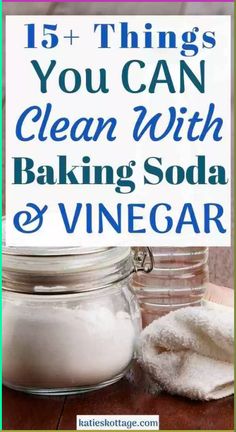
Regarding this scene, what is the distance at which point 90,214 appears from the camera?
62cm

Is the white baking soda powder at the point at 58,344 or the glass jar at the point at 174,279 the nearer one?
the white baking soda powder at the point at 58,344

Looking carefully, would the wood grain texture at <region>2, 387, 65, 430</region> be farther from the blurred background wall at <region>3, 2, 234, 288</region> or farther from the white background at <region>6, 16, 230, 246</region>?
the blurred background wall at <region>3, 2, 234, 288</region>

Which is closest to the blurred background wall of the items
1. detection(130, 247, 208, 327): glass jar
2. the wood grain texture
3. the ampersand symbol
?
→ detection(130, 247, 208, 327): glass jar

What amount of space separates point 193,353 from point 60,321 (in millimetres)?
112

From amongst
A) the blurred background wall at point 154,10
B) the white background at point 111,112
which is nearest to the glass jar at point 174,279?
the blurred background wall at point 154,10

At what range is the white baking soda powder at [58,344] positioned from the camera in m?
0.54

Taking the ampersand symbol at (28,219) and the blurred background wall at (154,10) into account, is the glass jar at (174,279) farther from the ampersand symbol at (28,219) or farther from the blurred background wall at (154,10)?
the ampersand symbol at (28,219)

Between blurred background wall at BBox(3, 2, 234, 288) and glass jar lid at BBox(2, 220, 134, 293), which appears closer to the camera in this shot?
glass jar lid at BBox(2, 220, 134, 293)

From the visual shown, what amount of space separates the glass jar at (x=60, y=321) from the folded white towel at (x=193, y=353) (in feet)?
0.11

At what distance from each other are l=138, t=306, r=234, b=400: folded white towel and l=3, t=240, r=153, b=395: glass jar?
0.03m

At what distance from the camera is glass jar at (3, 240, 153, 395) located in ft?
1.78

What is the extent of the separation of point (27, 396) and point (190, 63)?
0.97 ft


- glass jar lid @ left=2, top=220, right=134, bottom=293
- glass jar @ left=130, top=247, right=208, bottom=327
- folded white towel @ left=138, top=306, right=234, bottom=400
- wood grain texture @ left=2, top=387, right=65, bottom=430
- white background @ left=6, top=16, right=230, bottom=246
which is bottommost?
wood grain texture @ left=2, top=387, right=65, bottom=430

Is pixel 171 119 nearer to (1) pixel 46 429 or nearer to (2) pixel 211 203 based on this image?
(2) pixel 211 203
